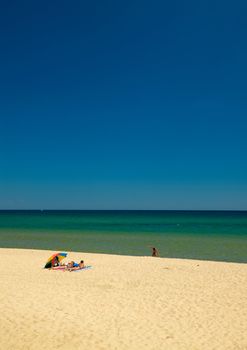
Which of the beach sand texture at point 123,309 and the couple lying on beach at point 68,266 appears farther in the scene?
the couple lying on beach at point 68,266

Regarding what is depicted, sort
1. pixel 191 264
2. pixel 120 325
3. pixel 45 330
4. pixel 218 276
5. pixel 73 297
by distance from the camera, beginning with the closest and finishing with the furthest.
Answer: pixel 45 330
pixel 120 325
pixel 73 297
pixel 218 276
pixel 191 264

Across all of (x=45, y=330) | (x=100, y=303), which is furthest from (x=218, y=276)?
(x=45, y=330)

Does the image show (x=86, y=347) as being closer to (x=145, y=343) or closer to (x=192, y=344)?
(x=145, y=343)

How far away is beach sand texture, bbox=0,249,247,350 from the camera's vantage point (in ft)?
27.4

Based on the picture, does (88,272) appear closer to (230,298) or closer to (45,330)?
(230,298)

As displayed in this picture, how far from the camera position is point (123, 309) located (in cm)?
1085

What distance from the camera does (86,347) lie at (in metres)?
7.95

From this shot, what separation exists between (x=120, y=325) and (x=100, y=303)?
2187mm

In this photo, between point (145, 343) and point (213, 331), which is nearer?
point (145, 343)

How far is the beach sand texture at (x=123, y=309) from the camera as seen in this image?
8.36m

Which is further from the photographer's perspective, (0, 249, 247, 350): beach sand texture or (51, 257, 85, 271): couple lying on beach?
(51, 257, 85, 271): couple lying on beach

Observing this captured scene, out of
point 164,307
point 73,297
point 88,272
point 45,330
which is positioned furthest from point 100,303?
point 88,272

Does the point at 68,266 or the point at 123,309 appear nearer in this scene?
the point at 123,309

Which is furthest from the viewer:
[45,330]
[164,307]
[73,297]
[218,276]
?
[218,276]
